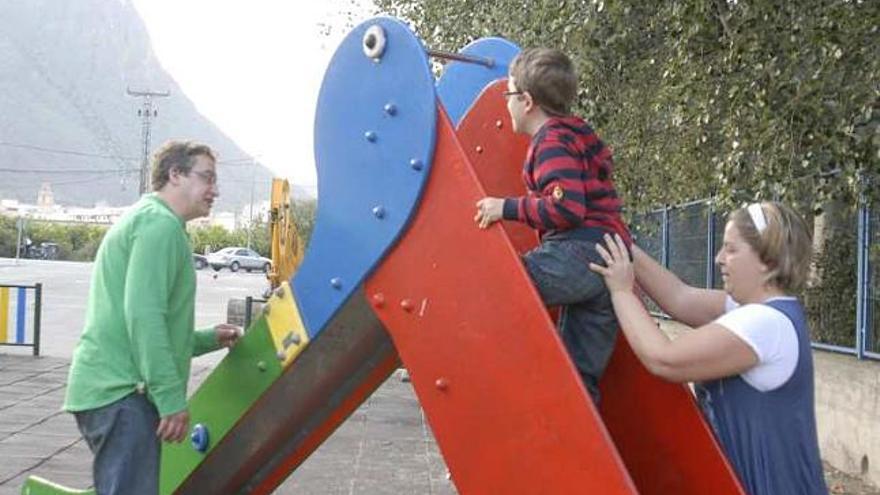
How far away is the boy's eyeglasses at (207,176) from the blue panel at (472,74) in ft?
2.91

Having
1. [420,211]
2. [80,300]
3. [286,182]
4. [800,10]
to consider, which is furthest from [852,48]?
[80,300]

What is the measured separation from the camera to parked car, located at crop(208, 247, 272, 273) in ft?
199

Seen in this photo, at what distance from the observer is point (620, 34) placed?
6.67 m

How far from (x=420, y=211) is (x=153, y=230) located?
0.89 m

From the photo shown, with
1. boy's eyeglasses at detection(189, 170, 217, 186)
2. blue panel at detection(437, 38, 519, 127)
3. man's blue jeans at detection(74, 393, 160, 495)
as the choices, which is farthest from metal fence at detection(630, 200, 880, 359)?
man's blue jeans at detection(74, 393, 160, 495)

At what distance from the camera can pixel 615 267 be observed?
2.63 m

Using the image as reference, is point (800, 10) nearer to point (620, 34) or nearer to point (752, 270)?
point (620, 34)

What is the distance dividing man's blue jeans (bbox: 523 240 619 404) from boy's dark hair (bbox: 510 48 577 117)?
1.32ft

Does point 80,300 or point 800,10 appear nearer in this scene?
point 800,10

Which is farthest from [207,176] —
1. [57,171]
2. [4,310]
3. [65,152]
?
[65,152]

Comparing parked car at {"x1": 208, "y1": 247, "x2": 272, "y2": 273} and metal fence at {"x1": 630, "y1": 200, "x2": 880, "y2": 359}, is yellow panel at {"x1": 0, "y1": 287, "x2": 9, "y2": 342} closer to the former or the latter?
metal fence at {"x1": 630, "y1": 200, "x2": 880, "y2": 359}

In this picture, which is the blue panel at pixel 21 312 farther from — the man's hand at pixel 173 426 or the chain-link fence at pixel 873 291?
the man's hand at pixel 173 426

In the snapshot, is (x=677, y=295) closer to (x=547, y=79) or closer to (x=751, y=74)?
(x=547, y=79)

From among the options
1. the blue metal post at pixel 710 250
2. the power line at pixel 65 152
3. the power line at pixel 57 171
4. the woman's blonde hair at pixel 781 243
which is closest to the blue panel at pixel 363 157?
the woman's blonde hair at pixel 781 243
